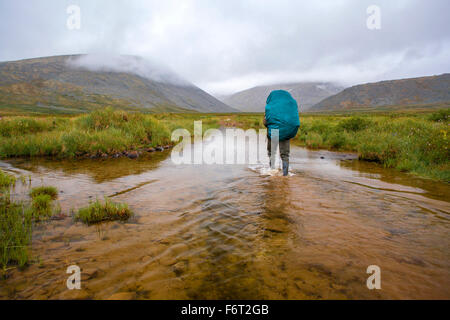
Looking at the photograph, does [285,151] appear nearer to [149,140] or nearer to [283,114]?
[283,114]

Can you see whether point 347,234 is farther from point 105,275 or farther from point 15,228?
point 15,228

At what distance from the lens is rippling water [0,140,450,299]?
7.36ft

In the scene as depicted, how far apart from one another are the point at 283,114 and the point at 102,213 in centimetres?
479

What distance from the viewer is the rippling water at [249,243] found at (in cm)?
224

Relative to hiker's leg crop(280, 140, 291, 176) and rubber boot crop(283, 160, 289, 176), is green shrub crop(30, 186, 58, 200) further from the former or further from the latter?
rubber boot crop(283, 160, 289, 176)

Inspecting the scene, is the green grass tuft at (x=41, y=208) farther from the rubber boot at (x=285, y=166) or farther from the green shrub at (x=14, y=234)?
the rubber boot at (x=285, y=166)

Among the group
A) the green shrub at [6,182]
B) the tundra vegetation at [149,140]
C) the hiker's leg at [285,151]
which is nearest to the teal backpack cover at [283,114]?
the hiker's leg at [285,151]

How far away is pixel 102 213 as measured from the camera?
388cm

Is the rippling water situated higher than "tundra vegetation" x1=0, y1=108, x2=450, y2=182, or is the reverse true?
"tundra vegetation" x1=0, y1=108, x2=450, y2=182

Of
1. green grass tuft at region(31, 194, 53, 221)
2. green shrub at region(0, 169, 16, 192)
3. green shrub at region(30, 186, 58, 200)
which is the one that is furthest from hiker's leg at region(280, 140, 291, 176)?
green shrub at region(0, 169, 16, 192)

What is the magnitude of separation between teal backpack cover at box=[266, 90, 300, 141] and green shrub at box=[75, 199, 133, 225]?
426 centimetres

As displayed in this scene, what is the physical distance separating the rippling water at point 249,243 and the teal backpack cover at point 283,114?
1.49m
